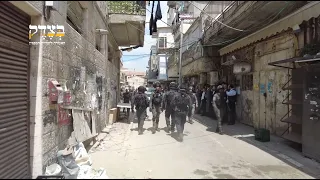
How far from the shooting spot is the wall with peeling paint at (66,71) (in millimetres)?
5688

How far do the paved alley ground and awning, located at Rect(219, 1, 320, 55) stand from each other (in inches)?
144

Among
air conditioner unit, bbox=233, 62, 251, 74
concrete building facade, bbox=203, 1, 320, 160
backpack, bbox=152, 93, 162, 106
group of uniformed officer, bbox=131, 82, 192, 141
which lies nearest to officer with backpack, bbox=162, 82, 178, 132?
group of uniformed officer, bbox=131, 82, 192, 141

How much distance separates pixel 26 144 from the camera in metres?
5.58

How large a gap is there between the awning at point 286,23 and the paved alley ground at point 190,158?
365 centimetres

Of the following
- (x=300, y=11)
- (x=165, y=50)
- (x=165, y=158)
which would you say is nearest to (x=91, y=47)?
(x=165, y=158)

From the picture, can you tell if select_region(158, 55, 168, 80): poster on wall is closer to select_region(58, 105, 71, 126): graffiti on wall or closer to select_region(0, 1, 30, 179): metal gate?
select_region(58, 105, 71, 126): graffiti on wall

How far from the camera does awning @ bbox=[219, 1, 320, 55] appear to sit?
27.0 feet

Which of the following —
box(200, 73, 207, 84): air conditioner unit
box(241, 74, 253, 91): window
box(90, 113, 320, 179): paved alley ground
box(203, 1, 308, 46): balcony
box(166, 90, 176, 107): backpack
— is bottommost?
box(90, 113, 320, 179): paved alley ground

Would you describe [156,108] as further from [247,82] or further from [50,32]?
[50,32]

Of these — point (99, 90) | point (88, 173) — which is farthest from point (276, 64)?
point (88, 173)

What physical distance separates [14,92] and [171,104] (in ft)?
19.2

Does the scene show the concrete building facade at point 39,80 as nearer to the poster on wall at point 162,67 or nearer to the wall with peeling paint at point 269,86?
the wall with peeling paint at point 269,86

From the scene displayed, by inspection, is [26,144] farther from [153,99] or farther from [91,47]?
[153,99]

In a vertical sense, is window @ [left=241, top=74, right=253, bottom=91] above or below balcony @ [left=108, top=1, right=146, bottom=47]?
below
